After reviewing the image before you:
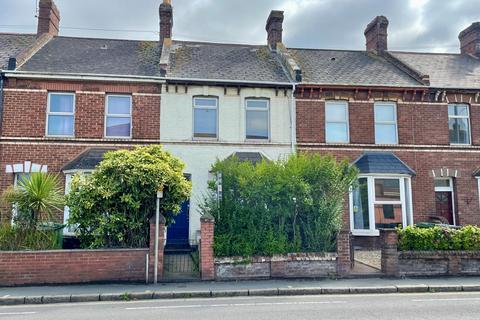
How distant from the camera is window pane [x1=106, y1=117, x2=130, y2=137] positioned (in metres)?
15.6

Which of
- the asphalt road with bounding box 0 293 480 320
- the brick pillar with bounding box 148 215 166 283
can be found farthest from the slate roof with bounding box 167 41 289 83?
the asphalt road with bounding box 0 293 480 320

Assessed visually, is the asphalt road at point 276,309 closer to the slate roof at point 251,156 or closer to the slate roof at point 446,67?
the slate roof at point 251,156

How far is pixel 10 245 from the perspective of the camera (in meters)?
10.2

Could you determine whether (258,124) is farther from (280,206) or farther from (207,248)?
(207,248)

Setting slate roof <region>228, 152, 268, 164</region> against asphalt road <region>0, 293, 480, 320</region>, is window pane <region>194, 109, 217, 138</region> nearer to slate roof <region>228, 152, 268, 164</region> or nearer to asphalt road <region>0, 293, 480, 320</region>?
slate roof <region>228, 152, 268, 164</region>

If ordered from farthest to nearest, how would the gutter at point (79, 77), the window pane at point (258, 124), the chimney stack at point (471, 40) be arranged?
1. the chimney stack at point (471, 40)
2. the window pane at point (258, 124)
3. the gutter at point (79, 77)

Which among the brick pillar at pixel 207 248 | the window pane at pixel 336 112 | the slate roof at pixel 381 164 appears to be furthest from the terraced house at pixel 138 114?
the brick pillar at pixel 207 248

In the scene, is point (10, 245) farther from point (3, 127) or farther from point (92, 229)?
point (3, 127)

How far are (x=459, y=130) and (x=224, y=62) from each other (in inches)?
427

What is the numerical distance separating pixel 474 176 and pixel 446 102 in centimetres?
337

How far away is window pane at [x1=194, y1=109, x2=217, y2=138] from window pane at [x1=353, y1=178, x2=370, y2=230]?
251 inches

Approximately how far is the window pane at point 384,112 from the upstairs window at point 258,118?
15.8ft

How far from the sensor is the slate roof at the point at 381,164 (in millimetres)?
15727

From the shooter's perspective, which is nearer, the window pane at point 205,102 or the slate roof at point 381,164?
the slate roof at point 381,164
